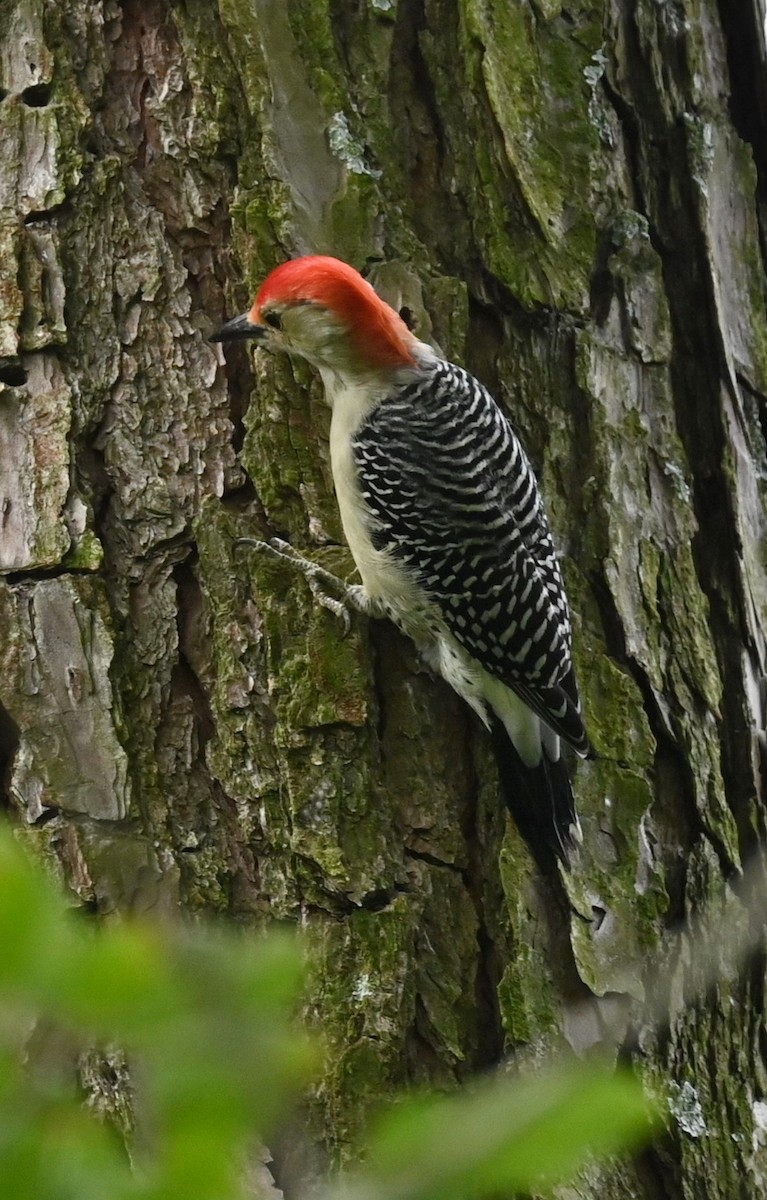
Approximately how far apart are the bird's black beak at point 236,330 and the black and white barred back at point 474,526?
0.44 m

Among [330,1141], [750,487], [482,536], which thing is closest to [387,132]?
[482,536]

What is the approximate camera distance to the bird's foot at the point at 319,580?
8.27 feet

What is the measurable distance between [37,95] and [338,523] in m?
1.12

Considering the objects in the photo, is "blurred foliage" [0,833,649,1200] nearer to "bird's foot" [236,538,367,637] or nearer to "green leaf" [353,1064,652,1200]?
"green leaf" [353,1064,652,1200]

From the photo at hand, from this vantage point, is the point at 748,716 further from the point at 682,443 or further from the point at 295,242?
the point at 295,242

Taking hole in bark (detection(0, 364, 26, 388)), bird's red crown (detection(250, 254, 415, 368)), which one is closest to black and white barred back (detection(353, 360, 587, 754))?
bird's red crown (detection(250, 254, 415, 368))

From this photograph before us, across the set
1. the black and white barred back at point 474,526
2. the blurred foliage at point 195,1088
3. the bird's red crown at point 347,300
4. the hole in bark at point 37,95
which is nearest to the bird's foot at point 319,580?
the black and white barred back at point 474,526

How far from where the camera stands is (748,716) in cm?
280

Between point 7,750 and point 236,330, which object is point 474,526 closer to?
point 236,330

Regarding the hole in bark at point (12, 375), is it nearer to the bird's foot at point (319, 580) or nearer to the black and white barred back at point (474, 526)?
the bird's foot at point (319, 580)

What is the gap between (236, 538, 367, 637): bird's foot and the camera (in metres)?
2.52

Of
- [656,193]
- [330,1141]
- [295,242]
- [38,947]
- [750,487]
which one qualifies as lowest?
[330,1141]

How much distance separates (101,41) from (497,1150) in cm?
254

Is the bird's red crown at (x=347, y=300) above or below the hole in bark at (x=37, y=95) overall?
below
